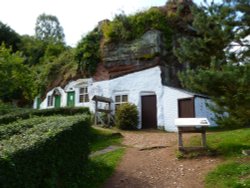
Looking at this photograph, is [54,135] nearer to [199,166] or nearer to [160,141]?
[199,166]

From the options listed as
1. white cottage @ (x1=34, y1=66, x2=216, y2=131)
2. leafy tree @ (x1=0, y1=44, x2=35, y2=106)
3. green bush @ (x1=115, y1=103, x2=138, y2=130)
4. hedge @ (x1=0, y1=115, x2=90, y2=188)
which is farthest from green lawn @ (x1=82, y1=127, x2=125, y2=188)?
leafy tree @ (x1=0, y1=44, x2=35, y2=106)

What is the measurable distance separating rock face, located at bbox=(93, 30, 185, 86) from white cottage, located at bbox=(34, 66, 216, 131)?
42 centimetres

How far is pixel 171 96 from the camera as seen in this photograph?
19.3 meters

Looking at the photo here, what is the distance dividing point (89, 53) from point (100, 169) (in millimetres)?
14678

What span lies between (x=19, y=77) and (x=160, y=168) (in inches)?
545

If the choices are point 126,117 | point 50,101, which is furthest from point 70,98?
point 126,117

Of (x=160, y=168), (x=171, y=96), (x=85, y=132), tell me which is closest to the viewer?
(x=85, y=132)

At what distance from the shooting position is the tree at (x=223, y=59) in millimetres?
8930

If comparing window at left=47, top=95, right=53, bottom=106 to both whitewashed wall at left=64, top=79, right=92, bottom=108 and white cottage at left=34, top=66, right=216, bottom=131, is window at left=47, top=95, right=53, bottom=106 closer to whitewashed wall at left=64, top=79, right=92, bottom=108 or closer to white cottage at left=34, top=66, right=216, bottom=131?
whitewashed wall at left=64, top=79, right=92, bottom=108

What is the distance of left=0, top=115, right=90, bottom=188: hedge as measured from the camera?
5.12m

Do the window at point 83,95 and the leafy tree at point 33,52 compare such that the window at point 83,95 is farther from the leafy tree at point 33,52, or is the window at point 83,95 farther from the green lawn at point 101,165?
the leafy tree at point 33,52

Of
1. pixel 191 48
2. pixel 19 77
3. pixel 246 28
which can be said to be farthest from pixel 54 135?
pixel 19 77

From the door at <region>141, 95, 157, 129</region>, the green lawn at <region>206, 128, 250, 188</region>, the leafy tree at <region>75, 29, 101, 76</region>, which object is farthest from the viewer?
the leafy tree at <region>75, 29, 101, 76</region>

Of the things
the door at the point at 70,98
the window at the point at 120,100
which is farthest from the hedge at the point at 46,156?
the door at the point at 70,98
